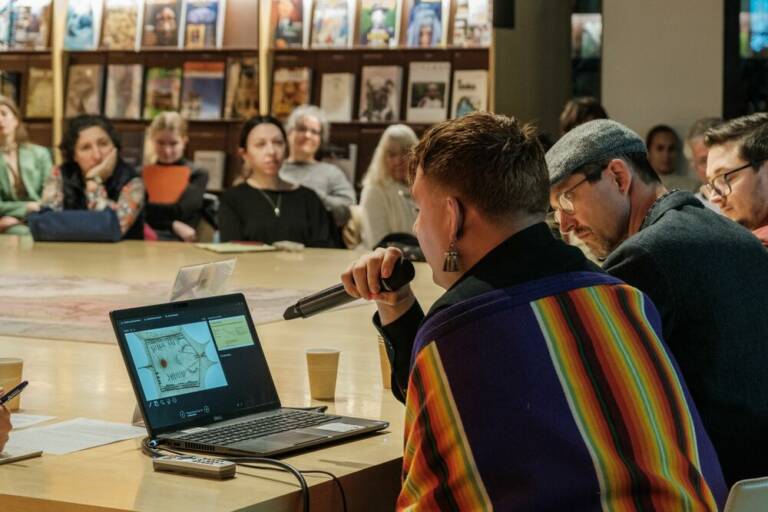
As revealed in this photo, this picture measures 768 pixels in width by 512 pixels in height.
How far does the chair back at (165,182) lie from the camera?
6941mm

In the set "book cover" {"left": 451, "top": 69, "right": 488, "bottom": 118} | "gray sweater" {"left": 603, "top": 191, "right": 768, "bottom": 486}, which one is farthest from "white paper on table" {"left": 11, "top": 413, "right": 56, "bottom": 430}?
"book cover" {"left": 451, "top": 69, "right": 488, "bottom": 118}

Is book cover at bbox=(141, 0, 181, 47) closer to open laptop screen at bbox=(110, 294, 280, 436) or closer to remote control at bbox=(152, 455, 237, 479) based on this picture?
open laptop screen at bbox=(110, 294, 280, 436)

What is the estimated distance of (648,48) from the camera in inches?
272

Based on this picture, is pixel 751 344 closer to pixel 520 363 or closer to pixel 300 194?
pixel 520 363

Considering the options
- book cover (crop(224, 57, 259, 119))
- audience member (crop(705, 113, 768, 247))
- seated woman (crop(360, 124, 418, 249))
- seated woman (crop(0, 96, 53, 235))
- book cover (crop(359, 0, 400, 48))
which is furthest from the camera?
book cover (crop(224, 57, 259, 119))

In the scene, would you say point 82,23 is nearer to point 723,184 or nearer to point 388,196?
point 388,196

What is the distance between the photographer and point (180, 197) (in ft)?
22.7

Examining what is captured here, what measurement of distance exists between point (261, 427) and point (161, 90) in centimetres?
652

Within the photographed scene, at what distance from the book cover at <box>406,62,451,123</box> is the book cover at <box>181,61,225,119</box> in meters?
1.33

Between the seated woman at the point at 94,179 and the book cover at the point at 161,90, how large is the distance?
233 cm

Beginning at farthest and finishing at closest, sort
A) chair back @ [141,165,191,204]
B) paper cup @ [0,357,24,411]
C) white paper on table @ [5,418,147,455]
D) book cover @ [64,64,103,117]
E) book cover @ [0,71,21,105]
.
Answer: book cover @ [0,71,21,105] → book cover @ [64,64,103,117] → chair back @ [141,165,191,204] → paper cup @ [0,357,24,411] → white paper on table @ [5,418,147,455]

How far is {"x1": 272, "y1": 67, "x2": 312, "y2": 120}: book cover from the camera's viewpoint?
7.94 meters

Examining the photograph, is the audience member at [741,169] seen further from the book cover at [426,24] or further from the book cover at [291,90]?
the book cover at [291,90]

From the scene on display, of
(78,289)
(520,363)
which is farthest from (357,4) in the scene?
(520,363)
